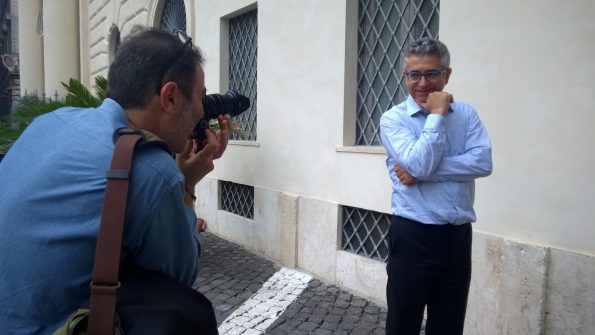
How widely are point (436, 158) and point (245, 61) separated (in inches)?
198

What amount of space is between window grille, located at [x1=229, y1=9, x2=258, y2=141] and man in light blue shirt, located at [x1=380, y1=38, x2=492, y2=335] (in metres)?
4.36

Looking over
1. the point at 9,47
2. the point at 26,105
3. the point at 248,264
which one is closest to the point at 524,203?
the point at 248,264

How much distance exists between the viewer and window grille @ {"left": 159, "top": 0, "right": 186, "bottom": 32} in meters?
9.02

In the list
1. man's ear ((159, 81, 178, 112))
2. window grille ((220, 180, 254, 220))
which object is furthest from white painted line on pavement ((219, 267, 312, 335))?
man's ear ((159, 81, 178, 112))

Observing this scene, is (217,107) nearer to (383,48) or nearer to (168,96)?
(168,96)

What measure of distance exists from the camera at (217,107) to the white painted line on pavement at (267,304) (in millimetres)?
2340

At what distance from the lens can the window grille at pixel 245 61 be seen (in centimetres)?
666

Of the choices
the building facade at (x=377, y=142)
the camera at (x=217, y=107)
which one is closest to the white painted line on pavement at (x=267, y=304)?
the building facade at (x=377, y=142)

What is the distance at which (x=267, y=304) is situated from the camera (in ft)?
14.7

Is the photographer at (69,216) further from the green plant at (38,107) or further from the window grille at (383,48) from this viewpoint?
the green plant at (38,107)

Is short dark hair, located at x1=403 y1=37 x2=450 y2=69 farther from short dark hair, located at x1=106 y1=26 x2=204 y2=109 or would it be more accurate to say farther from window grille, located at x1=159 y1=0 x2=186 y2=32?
window grille, located at x1=159 y1=0 x2=186 y2=32

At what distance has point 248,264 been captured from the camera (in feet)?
18.8

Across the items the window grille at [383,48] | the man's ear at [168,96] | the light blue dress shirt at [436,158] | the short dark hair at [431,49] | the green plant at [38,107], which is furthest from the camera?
the green plant at [38,107]

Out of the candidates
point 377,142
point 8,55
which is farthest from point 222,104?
point 8,55
